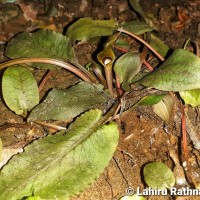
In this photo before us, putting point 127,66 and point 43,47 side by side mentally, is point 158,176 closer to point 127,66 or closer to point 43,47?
point 127,66

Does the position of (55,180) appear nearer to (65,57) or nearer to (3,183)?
(3,183)

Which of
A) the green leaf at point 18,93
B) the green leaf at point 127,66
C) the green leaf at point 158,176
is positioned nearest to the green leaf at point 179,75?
the green leaf at point 127,66

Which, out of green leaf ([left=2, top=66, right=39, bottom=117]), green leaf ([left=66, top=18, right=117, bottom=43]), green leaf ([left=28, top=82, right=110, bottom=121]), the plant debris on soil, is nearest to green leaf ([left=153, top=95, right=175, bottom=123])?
the plant debris on soil

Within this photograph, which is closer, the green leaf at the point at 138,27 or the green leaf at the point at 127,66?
the green leaf at the point at 127,66

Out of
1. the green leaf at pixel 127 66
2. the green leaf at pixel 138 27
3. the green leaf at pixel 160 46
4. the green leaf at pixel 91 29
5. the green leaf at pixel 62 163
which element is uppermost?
the green leaf at pixel 91 29

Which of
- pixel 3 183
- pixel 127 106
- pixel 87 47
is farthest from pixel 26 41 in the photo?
pixel 3 183
